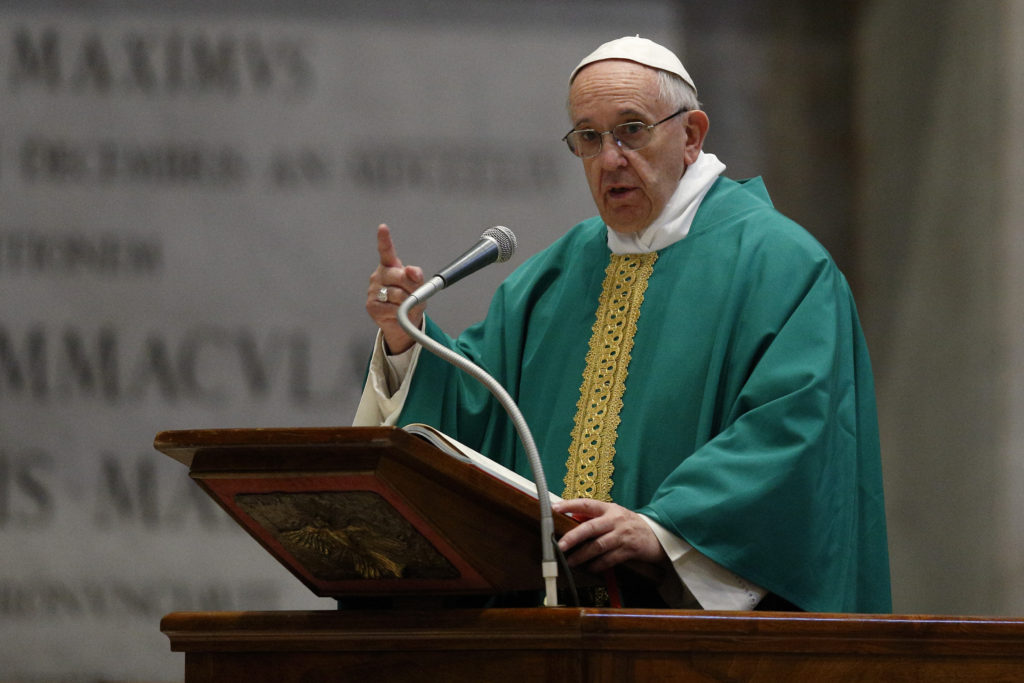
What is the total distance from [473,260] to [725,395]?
29.3 inches

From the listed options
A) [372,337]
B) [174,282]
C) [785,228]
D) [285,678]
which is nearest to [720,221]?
[785,228]

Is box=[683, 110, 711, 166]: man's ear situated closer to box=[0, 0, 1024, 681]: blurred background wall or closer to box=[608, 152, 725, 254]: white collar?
box=[608, 152, 725, 254]: white collar

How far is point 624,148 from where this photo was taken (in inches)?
112

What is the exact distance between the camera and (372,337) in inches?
178

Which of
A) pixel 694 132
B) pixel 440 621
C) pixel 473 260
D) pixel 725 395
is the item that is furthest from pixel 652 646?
pixel 694 132

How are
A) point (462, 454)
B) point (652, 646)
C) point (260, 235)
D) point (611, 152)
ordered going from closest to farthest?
point (652, 646) → point (462, 454) → point (611, 152) → point (260, 235)

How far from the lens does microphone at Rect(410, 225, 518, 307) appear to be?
206cm

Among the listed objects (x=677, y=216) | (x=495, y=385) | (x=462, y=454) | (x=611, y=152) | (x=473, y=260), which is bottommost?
(x=462, y=454)

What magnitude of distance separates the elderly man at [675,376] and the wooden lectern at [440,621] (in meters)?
0.24

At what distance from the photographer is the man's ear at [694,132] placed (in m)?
2.96

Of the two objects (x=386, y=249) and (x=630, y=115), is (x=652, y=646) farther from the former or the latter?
(x=630, y=115)

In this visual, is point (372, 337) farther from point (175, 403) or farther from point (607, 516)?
point (607, 516)

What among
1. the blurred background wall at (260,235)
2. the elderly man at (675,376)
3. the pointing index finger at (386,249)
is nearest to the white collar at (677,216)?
the elderly man at (675,376)

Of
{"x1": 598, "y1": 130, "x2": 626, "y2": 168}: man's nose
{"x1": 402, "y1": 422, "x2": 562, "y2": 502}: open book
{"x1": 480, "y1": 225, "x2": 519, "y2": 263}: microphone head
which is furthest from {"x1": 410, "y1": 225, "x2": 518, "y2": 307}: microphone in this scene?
{"x1": 598, "y1": 130, "x2": 626, "y2": 168}: man's nose
